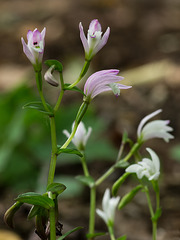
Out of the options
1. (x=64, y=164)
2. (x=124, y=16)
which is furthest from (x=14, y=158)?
(x=124, y=16)

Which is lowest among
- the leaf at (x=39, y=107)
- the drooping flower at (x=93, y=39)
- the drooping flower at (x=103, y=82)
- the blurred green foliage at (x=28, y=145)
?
the blurred green foliage at (x=28, y=145)

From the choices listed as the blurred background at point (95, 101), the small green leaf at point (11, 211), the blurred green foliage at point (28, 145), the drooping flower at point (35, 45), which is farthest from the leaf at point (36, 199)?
the blurred green foliage at point (28, 145)

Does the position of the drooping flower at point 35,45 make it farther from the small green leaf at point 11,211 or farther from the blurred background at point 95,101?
→ the blurred background at point 95,101

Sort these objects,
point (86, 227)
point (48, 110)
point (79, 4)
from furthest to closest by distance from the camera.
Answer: point (79, 4)
point (86, 227)
point (48, 110)

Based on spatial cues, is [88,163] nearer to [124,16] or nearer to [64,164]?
[64,164]

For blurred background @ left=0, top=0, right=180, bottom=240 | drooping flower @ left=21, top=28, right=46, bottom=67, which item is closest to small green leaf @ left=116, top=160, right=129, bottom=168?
drooping flower @ left=21, top=28, right=46, bottom=67

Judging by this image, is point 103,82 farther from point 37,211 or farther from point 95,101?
point 95,101

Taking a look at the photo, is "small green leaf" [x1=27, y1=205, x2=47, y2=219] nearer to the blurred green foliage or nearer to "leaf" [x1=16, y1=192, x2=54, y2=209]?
"leaf" [x1=16, y1=192, x2=54, y2=209]
